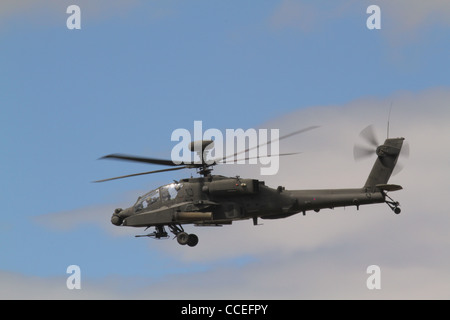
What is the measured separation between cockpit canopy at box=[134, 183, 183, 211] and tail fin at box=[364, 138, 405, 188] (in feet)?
39.1

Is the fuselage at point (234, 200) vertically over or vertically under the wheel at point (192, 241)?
over

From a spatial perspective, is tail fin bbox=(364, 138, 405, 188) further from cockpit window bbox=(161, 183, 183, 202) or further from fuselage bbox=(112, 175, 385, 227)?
cockpit window bbox=(161, 183, 183, 202)

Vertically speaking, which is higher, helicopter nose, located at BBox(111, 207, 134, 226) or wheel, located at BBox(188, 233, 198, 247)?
helicopter nose, located at BBox(111, 207, 134, 226)

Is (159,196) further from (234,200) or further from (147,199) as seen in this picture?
(234,200)

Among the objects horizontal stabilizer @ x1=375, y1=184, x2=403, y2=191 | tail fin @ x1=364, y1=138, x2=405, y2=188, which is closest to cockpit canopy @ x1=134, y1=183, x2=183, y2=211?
tail fin @ x1=364, y1=138, x2=405, y2=188

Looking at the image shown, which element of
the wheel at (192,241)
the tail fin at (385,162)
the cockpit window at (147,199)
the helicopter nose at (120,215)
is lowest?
the wheel at (192,241)

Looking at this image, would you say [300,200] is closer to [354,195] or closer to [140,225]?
[354,195]

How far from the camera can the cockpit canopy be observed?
7169 cm

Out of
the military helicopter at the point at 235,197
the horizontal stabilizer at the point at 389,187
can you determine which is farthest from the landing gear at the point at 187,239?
the horizontal stabilizer at the point at 389,187

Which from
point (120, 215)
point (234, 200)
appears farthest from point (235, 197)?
point (120, 215)

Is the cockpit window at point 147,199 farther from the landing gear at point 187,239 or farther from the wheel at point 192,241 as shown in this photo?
the wheel at point 192,241

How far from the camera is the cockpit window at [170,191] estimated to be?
71.6m

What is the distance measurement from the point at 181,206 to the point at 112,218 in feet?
19.0

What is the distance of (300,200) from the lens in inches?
2744
